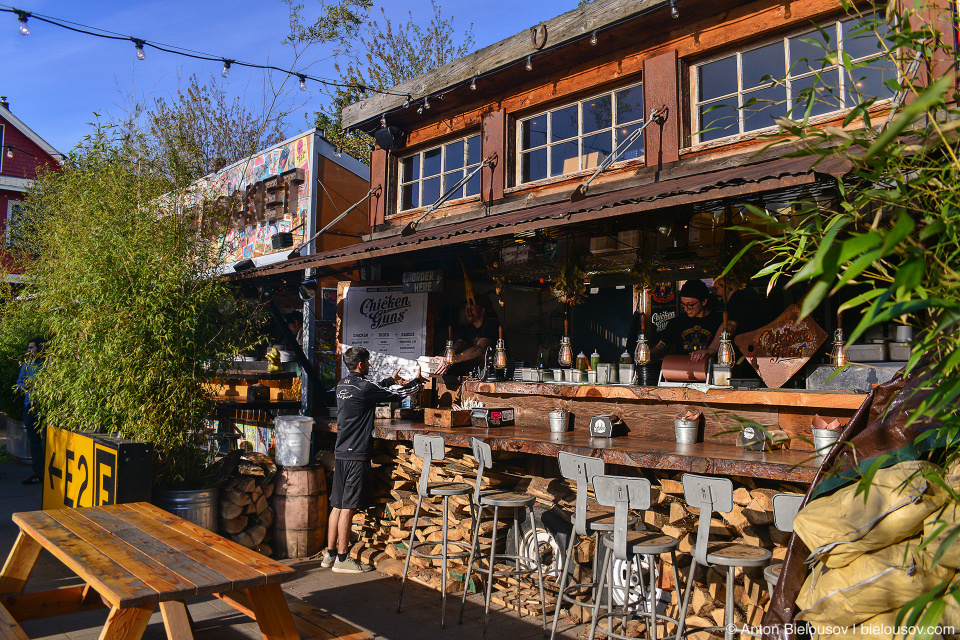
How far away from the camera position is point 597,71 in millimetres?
7445

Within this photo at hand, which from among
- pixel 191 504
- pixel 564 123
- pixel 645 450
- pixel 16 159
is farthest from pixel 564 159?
pixel 16 159

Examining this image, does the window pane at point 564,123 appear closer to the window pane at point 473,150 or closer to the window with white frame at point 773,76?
the window pane at point 473,150

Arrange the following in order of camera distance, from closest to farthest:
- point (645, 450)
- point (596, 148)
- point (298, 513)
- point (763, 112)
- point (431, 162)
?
point (645, 450) < point (763, 112) < point (298, 513) < point (596, 148) < point (431, 162)

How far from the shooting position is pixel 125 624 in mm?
3076

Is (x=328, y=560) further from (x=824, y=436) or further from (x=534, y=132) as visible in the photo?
(x=534, y=132)

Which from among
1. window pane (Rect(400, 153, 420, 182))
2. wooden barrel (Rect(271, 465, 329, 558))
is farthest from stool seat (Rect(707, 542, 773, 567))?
window pane (Rect(400, 153, 420, 182))

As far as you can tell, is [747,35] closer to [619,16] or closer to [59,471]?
[619,16]

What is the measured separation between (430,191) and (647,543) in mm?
6569

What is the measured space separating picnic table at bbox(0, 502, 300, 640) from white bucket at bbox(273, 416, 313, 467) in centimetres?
210

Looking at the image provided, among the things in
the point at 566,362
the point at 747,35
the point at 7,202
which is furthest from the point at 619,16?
the point at 7,202

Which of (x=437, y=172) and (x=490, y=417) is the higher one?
(x=437, y=172)

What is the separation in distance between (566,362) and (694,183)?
2.39 m

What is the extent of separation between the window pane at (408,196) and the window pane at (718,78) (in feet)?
14.4

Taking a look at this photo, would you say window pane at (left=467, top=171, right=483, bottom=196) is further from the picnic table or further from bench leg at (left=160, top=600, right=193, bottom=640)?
bench leg at (left=160, top=600, right=193, bottom=640)
